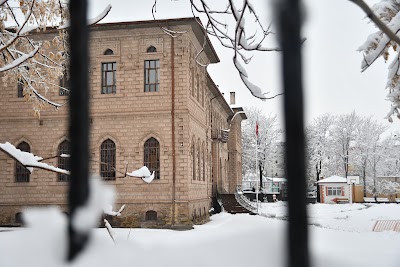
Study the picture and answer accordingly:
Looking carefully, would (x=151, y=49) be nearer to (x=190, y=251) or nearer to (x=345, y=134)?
(x=190, y=251)

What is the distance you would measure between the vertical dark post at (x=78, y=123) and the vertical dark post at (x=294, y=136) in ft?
1.26

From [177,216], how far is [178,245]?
784 inches

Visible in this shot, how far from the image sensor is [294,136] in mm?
757

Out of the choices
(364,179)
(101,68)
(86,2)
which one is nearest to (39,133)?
(101,68)

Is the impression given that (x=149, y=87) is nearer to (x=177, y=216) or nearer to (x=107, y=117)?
(x=107, y=117)

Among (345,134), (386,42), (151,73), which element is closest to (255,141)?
(345,134)

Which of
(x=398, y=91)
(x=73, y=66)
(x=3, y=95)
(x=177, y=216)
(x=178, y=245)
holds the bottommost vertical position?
(x=177, y=216)

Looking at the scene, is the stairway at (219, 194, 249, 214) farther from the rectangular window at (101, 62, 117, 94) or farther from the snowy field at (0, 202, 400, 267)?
the snowy field at (0, 202, 400, 267)

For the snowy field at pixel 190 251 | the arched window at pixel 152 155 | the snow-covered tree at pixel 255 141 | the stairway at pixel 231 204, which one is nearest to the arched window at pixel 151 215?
the arched window at pixel 152 155

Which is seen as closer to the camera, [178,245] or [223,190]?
[178,245]

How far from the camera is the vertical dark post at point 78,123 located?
2.91 ft

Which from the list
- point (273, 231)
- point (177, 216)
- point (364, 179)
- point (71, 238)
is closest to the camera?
point (71, 238)

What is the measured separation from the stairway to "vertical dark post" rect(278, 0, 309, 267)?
2965cm

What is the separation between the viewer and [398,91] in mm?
8281
